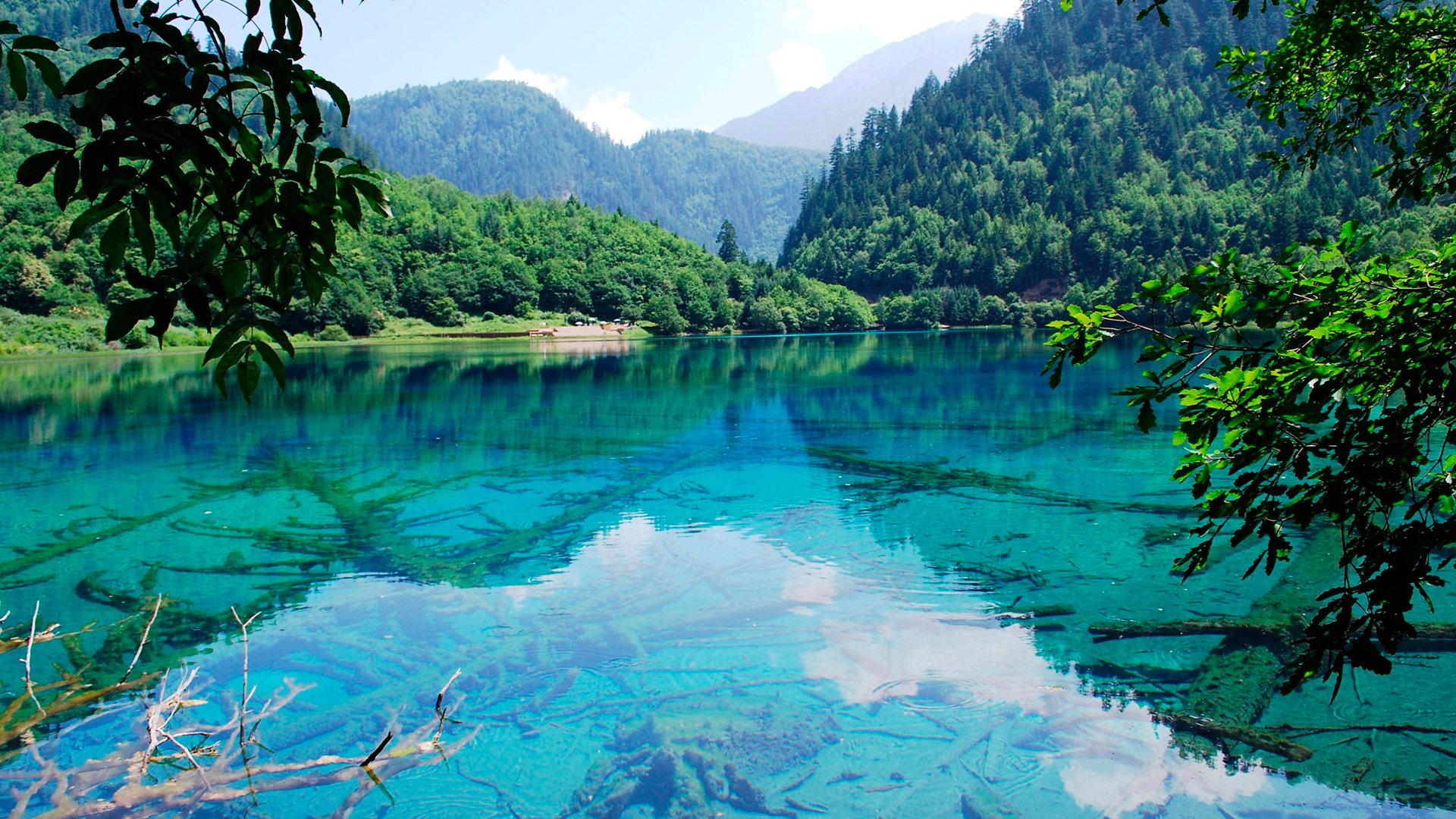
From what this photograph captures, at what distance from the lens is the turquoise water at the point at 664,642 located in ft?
22.7

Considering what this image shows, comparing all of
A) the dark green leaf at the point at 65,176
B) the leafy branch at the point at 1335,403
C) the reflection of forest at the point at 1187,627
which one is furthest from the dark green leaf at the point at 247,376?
the reflection of forest at the point at 1187,627

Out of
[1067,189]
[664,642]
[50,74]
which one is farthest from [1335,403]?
[1067,189]

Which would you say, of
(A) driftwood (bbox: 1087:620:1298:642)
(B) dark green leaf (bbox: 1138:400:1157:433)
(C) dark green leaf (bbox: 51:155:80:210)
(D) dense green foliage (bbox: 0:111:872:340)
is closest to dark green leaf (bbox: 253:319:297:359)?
(C) dark green leaf (bbox: 51:155:80:210)

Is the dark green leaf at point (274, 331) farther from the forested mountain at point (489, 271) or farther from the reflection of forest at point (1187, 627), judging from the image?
the forested mountain at point (489, 271)

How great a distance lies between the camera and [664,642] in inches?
385

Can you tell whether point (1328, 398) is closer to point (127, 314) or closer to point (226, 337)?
point (226, 337)

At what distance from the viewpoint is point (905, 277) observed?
14975 centimetres

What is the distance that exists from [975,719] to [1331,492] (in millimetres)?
5269

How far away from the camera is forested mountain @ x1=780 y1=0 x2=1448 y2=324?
133000 mm

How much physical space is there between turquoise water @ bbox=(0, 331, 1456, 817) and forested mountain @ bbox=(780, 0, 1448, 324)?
106 metres

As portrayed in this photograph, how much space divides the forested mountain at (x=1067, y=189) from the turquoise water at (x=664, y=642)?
106 metres

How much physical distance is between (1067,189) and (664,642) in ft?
534

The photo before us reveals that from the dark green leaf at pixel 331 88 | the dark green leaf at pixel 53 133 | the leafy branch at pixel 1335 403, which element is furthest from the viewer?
the leafy branch at pixel 1335 403

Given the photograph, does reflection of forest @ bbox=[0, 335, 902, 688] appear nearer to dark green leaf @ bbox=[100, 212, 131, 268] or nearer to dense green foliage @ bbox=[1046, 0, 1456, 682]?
dark green leaf @ bbox=[100, 212, 131, 268]
